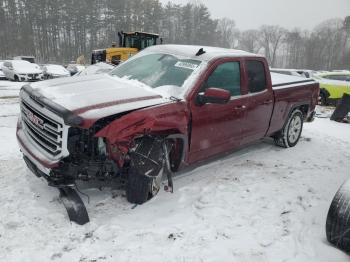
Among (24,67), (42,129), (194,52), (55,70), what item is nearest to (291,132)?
(194,52)

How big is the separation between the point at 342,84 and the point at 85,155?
572 inches

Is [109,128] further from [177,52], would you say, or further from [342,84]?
[342,84]

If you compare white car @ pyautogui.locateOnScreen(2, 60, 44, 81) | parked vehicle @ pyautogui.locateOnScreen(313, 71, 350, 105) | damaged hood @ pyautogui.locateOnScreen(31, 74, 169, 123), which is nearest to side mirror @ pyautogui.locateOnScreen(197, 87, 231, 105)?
damaged hood @ pyautogui.locateOnScreen(31, 74, 169, 123)

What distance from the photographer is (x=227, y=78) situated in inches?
197

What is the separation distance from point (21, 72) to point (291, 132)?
60.5ft

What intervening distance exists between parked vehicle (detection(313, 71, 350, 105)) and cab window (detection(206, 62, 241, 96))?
11.8m

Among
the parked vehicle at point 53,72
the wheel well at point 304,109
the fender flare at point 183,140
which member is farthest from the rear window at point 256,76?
the parked vehicle at point 53,72

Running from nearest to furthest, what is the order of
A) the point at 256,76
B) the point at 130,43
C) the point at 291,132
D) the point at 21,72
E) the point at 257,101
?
the point at 257,101, the point at 256,76, the point at 291,132, the point at 130,43, the point at 21,72

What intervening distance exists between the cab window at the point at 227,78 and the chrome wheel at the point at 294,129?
230 cm

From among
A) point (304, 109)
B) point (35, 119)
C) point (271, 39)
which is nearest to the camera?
point (35, 119)

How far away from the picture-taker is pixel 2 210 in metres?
3.79

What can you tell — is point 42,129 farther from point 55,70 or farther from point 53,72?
point 55,70

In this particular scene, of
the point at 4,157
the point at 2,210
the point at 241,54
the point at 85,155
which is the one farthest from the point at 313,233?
the point at 4,157

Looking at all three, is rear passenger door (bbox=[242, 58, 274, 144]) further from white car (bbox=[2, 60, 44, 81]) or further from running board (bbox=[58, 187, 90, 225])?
white car (bbox=[2, 60, 44, 81])
